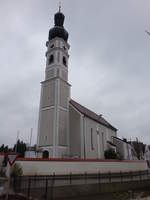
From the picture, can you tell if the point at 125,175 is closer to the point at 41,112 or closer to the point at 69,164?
the point at 69,164

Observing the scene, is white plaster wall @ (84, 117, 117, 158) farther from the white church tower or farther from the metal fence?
the metal fence

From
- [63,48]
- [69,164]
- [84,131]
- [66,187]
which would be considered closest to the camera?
[66,187]

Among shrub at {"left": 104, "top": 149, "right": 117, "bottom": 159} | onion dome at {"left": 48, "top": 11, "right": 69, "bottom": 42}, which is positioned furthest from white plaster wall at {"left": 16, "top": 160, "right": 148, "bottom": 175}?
onion dome at {"left": 48, "top": 11, "right": 69, "bottom": 42}

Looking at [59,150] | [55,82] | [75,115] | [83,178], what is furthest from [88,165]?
[55,82]

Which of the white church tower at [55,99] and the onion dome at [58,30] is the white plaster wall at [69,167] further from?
the onion dome at [58,30]

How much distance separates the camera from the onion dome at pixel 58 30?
30594 millimetres

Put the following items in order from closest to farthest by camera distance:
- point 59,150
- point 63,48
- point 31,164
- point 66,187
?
1. point 66,187
2. point 31,164
3. point 59,150
4. point 63,48

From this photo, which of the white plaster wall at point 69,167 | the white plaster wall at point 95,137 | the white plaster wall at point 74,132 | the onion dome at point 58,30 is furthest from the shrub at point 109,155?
the onion dome at point 58,30

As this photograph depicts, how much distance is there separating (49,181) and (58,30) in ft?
82.1

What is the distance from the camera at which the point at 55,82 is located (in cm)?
2736

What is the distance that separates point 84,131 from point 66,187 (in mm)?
13401

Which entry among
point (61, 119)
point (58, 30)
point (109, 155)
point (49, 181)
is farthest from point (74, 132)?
point (58, 30)

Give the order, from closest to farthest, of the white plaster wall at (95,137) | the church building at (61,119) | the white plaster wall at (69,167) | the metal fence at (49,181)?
the metal fence at (49,181)
the white plaster wall at (69,167)
the church building at (61,119)
the white plaster wall at (95,137)

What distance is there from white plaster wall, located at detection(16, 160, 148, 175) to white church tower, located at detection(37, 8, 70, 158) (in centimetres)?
571
